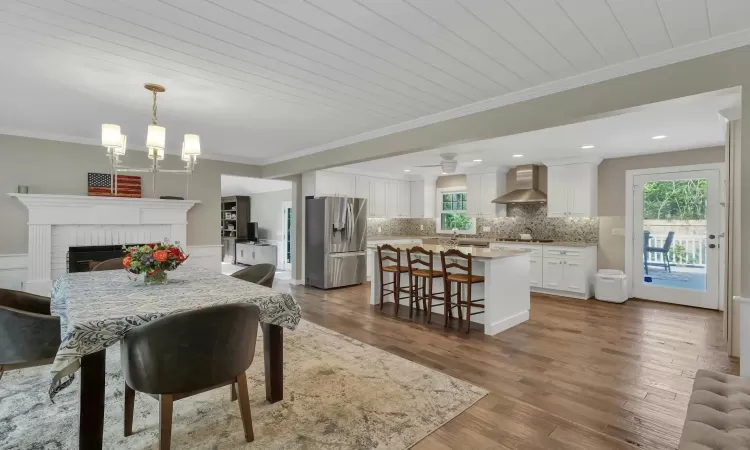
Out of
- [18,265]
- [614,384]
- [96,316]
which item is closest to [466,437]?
[614,384]

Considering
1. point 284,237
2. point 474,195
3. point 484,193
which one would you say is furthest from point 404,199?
point 284,237

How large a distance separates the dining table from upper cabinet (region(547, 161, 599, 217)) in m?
5.67

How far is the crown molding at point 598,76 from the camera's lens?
7.04 ft

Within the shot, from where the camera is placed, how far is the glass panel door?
526cm

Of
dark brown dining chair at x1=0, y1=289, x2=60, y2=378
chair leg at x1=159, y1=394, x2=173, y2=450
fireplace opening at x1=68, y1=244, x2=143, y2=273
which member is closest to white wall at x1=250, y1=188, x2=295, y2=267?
fireplace opening at x1=68, y1=244, x2=143, y2=273

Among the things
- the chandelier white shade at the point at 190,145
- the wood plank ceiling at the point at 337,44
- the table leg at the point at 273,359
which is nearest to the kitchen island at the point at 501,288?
the wood plank ceiling at the point at 337,44

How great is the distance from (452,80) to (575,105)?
955 mm

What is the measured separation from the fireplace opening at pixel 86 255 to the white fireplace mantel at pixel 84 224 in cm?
6

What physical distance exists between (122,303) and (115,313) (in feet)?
0.84

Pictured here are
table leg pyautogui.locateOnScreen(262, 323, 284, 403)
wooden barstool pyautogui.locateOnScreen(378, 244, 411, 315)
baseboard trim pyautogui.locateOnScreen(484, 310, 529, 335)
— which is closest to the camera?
table leg pyautogui.locateOnScreen(262, 323, 284, 403)

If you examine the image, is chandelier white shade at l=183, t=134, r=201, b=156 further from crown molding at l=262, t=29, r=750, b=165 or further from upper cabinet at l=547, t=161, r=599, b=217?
upper cabinet at l=547, t=161, r=599, b=217

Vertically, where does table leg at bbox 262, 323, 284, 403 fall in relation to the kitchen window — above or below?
below

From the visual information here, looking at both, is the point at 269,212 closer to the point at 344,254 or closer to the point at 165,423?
the point at 344,254

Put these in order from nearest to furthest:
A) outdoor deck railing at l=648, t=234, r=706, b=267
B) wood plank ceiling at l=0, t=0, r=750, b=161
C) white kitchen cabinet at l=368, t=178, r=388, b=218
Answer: wood plank ceiling at l=0, t=0, r=750, b=161, outdoor deck railing at l=648, t=234, r=706, b=267, white kitchen cabinet at l=368, t=178, r=388, b=218
